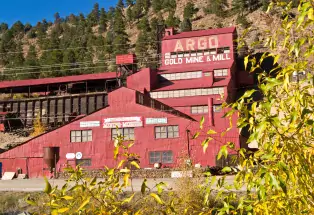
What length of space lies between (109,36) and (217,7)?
1403 inches

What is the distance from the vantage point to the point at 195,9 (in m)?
123

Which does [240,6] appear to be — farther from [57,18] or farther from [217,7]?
[57,18]

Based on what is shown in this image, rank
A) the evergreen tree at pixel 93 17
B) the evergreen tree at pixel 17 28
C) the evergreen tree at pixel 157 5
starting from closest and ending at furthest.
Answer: the evergreen tree at pixel 157 5
the evergreen tree at pixel 93 17
the evergreen tree at pixel 17 28

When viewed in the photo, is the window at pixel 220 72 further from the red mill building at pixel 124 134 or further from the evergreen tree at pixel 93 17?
the evergreen tree at pixel 93 17

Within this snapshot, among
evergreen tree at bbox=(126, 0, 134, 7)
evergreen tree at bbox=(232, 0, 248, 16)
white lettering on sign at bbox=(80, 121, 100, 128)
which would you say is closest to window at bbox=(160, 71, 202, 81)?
white lettering on sign at bbox=(80, 121, 100, 128)

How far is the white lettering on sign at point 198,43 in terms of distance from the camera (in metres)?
53.4

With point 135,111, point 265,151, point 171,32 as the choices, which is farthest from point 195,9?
point 265,151

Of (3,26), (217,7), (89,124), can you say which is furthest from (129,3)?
(89,124)

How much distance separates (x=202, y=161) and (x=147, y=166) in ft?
16.8

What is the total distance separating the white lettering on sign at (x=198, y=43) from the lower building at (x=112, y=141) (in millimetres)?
21543

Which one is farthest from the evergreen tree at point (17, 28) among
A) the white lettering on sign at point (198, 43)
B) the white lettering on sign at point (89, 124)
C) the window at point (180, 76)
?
the white lettering on sign at point (89, 124)

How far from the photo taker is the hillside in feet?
297

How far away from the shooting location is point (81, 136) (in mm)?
34688

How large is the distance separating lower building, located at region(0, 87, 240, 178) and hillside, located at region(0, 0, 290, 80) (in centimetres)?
3384
